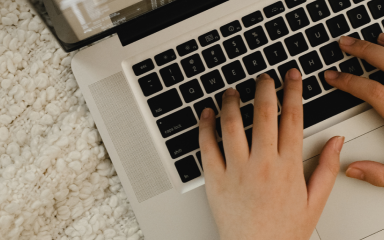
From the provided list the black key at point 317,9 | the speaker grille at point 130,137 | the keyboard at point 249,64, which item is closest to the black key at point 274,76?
the keyboard at point 249,64

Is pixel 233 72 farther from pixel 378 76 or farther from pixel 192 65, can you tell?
pixel 378 76

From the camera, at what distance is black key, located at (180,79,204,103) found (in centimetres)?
43

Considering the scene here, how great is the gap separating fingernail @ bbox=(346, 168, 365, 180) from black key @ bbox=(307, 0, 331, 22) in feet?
0.75

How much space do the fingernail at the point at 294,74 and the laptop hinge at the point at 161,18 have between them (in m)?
0.14

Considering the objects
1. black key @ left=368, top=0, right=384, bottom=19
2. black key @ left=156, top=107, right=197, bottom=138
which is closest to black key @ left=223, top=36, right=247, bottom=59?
black key @ left=156, top=107, right=197, bottom=138

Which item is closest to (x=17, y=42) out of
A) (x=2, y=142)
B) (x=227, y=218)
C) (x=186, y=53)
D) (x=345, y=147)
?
(x=2, y=142)

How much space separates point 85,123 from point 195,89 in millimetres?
189

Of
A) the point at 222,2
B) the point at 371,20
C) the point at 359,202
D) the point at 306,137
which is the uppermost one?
the point at 222,2

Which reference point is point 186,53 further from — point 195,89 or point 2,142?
point 2,142

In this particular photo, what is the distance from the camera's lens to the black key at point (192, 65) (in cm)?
43

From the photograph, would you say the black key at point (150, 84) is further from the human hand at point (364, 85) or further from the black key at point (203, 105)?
the human hand at point (364, 85)

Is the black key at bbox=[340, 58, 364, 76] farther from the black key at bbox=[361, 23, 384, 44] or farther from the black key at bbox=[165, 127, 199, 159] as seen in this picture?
the black key at bbox=[165, 127, 199, 159]

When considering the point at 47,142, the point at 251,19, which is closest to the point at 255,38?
the point at 251,19

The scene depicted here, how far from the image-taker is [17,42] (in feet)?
1.57
